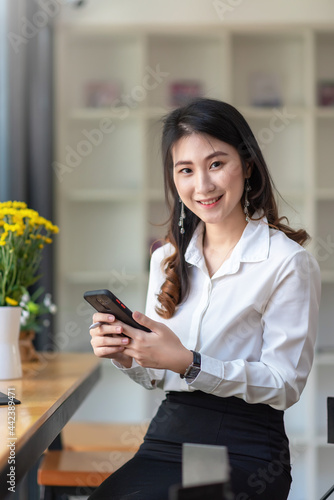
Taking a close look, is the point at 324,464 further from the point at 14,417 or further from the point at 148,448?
the point at 14,417

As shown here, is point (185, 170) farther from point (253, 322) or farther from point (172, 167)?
point (253, 322)

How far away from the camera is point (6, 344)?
1.83 metres

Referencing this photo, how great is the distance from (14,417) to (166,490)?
1.15ft

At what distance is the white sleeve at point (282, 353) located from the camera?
1.43 meters

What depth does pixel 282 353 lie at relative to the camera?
1490mm

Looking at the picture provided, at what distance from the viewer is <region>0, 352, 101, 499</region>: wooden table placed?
3.69ft

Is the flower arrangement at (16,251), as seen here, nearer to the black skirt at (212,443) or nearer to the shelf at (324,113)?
the black skirt at (212,443)

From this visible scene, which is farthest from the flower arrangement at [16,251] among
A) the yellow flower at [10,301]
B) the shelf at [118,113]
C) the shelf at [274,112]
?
the shelf at [274,112]

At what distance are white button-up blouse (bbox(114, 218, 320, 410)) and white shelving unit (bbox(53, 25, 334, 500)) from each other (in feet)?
6.92

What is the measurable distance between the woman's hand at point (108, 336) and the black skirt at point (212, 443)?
257 mm

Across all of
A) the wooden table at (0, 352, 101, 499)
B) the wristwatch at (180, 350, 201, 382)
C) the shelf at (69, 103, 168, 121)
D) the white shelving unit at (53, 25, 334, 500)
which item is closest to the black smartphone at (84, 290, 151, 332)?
the wristwatch at (180, 350, 201, 382)

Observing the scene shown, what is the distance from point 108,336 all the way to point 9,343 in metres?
0.49

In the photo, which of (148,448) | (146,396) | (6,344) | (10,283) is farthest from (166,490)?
(146,396)

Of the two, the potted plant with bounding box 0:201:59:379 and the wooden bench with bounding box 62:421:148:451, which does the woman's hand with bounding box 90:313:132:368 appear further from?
the wooden bench with bounding box 62:421:148:451
